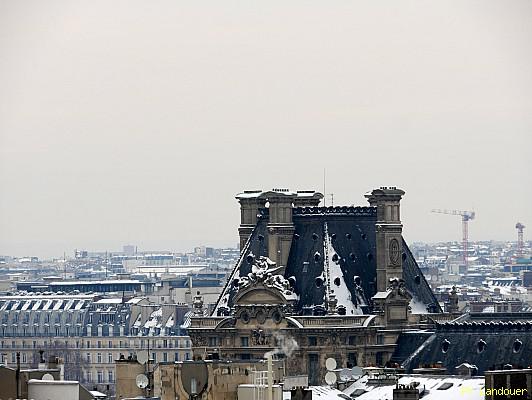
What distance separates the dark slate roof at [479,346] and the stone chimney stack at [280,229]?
1377 cm

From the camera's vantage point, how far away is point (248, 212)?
159375 millimetres

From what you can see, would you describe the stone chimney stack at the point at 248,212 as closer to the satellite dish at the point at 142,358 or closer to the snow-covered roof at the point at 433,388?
the snow-covered roof at the point at 433,388

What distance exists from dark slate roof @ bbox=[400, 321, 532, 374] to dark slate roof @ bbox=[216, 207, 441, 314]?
11.6m

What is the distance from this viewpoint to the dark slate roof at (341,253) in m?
154

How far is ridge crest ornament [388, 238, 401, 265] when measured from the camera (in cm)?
15262

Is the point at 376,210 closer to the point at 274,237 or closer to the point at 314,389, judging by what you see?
the point at 274,237

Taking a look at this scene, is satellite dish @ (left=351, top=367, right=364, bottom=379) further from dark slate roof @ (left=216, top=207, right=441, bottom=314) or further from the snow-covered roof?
dark slate roof @ (left=216, top=207, right=441, bottom=314)

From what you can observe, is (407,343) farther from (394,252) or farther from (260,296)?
(260,296)

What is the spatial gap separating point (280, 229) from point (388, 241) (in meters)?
5.22

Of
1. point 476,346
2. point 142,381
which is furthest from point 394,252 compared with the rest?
point 142,381

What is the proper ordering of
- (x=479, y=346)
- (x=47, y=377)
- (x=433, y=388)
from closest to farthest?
1. (x=47, y=377)
2. (x=433, y=388)
3. (x=479, y=346)

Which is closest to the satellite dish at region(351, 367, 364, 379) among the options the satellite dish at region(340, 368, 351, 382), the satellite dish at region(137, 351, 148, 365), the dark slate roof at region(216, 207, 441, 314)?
the satellite dish at region(340, 368, 351, 382)

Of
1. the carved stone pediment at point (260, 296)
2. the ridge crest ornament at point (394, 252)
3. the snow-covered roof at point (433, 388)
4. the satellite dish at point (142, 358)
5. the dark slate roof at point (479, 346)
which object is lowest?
the snow-covered roof at point (433, 388)

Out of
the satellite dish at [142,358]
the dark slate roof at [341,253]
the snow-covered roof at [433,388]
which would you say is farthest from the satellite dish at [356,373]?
the dark slate roof at [341,253]
